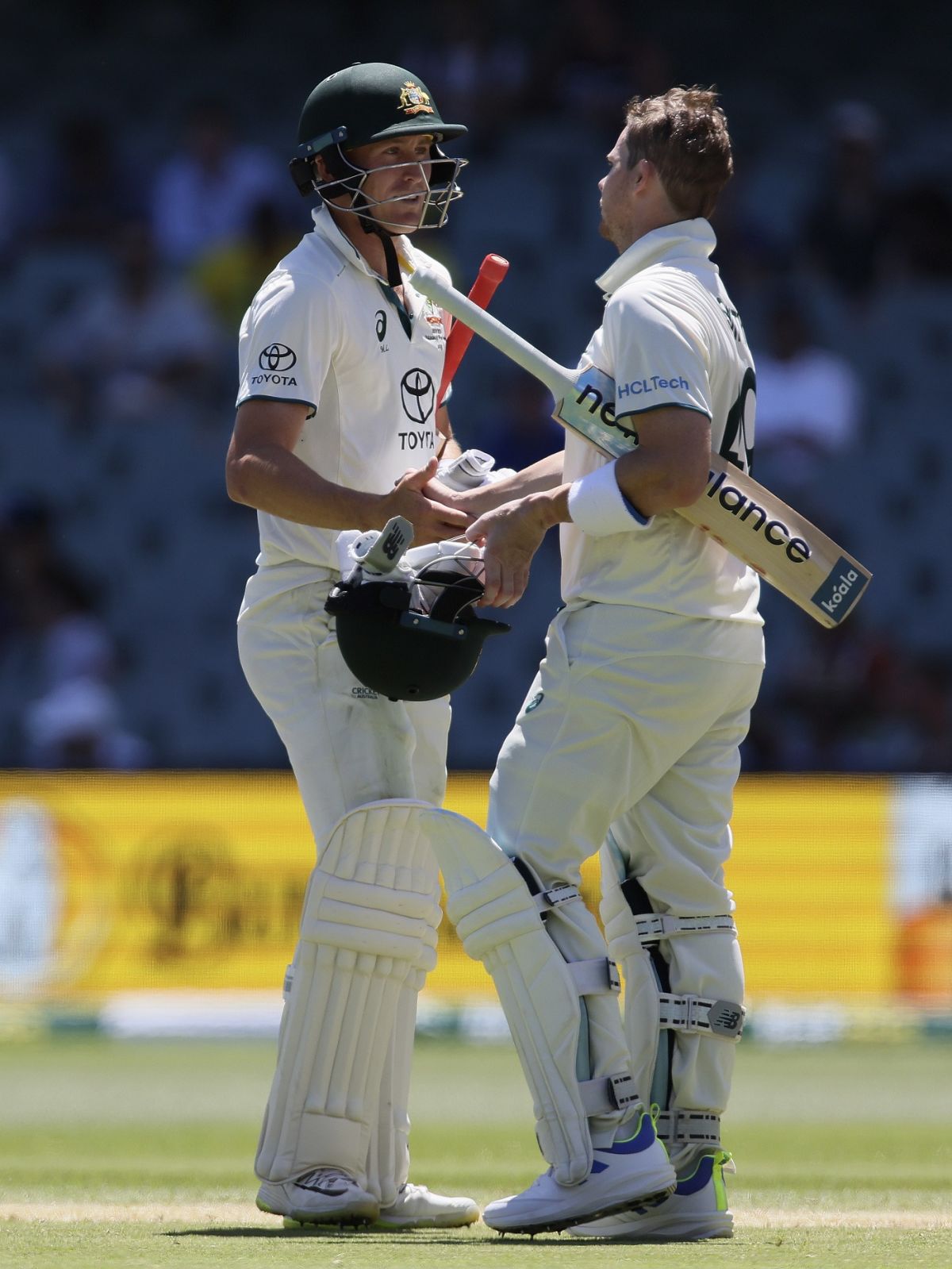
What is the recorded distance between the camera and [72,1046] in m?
8.57

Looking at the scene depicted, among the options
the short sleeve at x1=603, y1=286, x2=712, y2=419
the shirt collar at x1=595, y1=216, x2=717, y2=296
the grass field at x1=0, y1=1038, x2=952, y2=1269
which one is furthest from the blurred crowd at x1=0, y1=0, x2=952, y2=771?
the short sleeve at x1=603, y1=286, x2=712, y2=419

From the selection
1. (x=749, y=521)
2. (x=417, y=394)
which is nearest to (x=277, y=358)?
(x=417, y=394)

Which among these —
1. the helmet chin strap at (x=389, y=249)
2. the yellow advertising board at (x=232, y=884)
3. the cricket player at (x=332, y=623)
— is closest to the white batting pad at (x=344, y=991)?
the cricket player at (x=332, y=623)

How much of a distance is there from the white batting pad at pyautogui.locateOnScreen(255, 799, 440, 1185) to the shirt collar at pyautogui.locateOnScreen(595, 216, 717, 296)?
1.13 m

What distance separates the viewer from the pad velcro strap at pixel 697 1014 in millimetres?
3797

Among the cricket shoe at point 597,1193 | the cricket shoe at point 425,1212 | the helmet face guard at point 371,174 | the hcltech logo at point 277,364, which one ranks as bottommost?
the cricket shoe at point 425,1212

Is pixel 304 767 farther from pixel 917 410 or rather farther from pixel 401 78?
pixel 917 410

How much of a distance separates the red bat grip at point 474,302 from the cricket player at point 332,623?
11 centimetres

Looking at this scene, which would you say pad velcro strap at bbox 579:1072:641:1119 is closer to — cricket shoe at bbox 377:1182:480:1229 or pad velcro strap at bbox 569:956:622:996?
pad velcro strap at bbox 569:956:622:996

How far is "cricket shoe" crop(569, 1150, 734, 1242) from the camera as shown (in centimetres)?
368

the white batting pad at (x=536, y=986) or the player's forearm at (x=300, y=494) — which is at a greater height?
the player's forearm at (x=300, y=494)

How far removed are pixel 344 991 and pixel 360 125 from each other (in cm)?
175

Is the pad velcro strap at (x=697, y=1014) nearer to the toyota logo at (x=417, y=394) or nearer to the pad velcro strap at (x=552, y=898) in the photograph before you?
the pad velcro strap at (x=552, y=898)

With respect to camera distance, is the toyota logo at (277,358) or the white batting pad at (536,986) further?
the toyota logo at (277,358)
